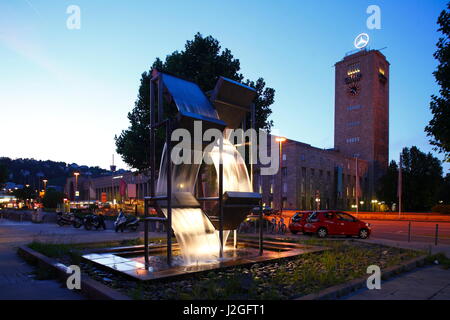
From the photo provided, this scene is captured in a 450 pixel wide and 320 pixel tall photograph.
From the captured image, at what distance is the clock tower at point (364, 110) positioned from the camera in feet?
301

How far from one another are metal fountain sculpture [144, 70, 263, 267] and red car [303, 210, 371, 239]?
947cm

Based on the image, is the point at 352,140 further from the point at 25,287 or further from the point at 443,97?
the point at 25,287

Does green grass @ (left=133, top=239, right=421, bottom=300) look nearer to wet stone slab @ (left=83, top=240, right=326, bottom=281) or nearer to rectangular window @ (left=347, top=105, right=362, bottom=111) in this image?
wet stone slab @ (left=83, top=240, right=326, bottom=281)

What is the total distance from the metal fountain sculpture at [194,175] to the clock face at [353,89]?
9130cm

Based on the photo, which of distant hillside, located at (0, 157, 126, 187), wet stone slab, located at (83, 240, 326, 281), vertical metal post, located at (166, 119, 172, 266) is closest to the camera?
wet stone slab, located at (83, 240, 326, 281)

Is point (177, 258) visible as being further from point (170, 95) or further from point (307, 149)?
point (307, 149)

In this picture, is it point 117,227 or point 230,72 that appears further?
point 230,72

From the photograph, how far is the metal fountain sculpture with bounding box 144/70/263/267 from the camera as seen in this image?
28.6ft

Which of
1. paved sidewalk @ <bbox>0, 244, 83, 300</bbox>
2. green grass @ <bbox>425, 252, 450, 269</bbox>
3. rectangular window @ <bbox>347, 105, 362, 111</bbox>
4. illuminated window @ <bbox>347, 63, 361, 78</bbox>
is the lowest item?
green grass @ <bbox>425, 252, 450, 269</bbox>

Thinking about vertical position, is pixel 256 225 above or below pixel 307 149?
below

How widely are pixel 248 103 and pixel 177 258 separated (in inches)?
200

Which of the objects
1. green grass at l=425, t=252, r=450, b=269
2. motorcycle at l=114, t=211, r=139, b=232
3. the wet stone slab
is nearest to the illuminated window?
motorcycle at l=114, t=211, r=139, b=232
